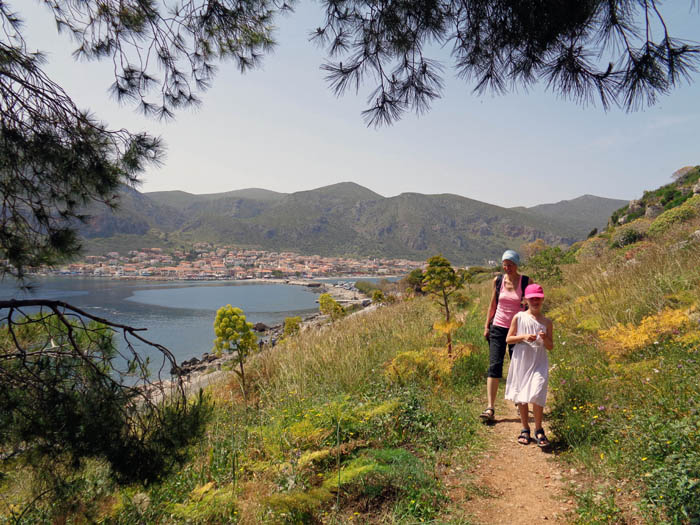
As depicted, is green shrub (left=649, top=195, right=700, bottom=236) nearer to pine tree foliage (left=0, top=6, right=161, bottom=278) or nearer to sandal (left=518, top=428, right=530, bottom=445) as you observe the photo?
sandal (left=518, top=428, right=530, bottom=445)

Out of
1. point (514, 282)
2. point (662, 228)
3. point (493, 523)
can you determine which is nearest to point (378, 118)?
point (514, 282)

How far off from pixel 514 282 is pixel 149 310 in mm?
38719

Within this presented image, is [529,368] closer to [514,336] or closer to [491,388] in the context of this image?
[514,336]

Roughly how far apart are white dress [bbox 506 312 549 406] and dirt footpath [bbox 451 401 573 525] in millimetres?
467

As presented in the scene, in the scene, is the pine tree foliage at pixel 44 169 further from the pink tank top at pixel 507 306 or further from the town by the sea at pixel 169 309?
the town by the sea at pixel 169 309

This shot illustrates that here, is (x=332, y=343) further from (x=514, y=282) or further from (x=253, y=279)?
(x=253, y=279)

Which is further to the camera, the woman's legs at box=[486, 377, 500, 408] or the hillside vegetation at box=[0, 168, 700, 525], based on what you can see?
the woman's legs at box=[486, 377, 500, 408]

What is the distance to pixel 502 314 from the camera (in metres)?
4.07

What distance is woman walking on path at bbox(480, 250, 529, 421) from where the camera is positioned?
13.0 ft

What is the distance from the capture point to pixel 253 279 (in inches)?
3206

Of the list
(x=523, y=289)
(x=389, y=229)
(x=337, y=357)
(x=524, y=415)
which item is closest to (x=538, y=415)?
(x=524, y=415)

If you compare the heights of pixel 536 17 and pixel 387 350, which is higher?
pixel 536 17

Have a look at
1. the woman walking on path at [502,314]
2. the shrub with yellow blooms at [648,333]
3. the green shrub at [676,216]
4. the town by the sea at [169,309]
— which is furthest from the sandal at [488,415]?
the green shrub at [676,216]

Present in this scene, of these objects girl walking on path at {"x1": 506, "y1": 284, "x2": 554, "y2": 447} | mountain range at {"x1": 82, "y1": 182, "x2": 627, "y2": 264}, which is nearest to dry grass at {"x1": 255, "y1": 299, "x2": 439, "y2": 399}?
girl walking on path at {"x1": 506, "y1": 284, "x2": 554, "y2": 447}
